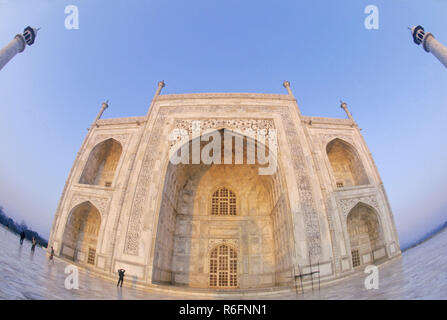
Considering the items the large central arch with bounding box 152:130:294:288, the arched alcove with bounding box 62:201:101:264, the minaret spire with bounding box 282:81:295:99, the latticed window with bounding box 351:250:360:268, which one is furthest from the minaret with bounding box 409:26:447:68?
the arched alcove with bounding box 62:201:101:264

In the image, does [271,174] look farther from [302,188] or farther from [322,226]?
[322,226]

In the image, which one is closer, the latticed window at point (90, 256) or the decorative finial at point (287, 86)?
the latticed window at point (90, 256)

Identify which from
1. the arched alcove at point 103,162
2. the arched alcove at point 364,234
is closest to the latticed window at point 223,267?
the arched alcove at point 364,234

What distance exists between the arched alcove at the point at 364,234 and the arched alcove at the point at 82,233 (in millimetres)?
14086

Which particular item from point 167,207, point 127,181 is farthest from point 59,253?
point 167,207

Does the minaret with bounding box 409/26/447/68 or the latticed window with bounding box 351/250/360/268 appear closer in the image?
the minaret with bounding box 409/26/447/68

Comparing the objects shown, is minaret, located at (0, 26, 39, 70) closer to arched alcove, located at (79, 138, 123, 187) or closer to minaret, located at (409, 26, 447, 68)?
arched alcove, located at (79, 138, 123, 187)

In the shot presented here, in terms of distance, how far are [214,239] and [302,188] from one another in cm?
638

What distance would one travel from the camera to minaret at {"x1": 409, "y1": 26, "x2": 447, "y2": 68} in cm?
948

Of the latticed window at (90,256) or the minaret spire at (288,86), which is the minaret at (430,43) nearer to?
the minaret spire at (288,86)

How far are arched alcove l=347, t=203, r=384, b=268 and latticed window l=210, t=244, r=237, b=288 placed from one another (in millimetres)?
6652

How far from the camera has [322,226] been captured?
9867 mm

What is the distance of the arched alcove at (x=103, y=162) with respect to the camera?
43.1 feet

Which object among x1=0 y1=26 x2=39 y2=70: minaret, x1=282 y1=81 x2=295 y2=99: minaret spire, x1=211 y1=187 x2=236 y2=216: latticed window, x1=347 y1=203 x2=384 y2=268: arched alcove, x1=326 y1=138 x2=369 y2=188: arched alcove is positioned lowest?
x1=347 y1=203 x2=384 y2=268: arched alcove
